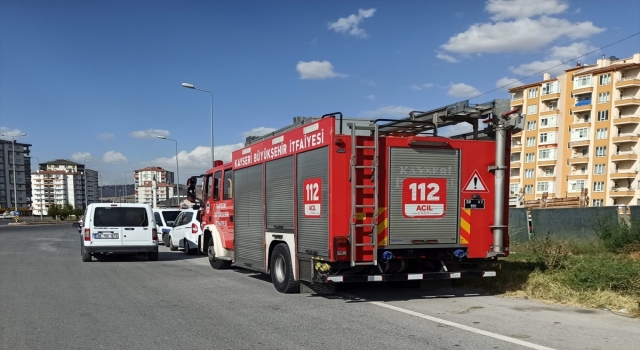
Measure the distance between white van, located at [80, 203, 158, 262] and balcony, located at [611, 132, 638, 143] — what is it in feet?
205

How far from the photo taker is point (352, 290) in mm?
9242

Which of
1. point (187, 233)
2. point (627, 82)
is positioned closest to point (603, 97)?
point (627, 82)

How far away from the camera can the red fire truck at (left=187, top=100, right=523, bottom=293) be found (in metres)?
7.57

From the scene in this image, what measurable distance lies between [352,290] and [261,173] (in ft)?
9.13

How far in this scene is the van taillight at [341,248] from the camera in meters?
7.45

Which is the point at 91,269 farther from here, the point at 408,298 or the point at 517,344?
the point at 517,344

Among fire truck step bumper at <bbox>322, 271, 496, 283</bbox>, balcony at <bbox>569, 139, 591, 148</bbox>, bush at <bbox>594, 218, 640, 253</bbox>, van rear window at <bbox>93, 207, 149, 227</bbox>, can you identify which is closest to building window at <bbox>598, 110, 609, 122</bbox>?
balcony at <bbox>569, 139, 591, 148</bbox>

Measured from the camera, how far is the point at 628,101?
6172 centimetres

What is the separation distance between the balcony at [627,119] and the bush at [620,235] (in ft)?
176

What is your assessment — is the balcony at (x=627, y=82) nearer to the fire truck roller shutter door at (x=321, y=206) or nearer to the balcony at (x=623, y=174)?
the balcony at (x=623, y=174)

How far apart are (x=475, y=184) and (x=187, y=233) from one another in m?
12.4

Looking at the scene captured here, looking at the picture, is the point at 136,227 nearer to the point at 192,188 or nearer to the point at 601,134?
the point at 192,188

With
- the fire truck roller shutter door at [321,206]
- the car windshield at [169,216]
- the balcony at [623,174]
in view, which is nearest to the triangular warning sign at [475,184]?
the fire truck roller shutter door at [321,206]

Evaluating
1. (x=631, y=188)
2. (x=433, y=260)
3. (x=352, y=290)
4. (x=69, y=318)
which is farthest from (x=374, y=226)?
(x=631, y=188)
